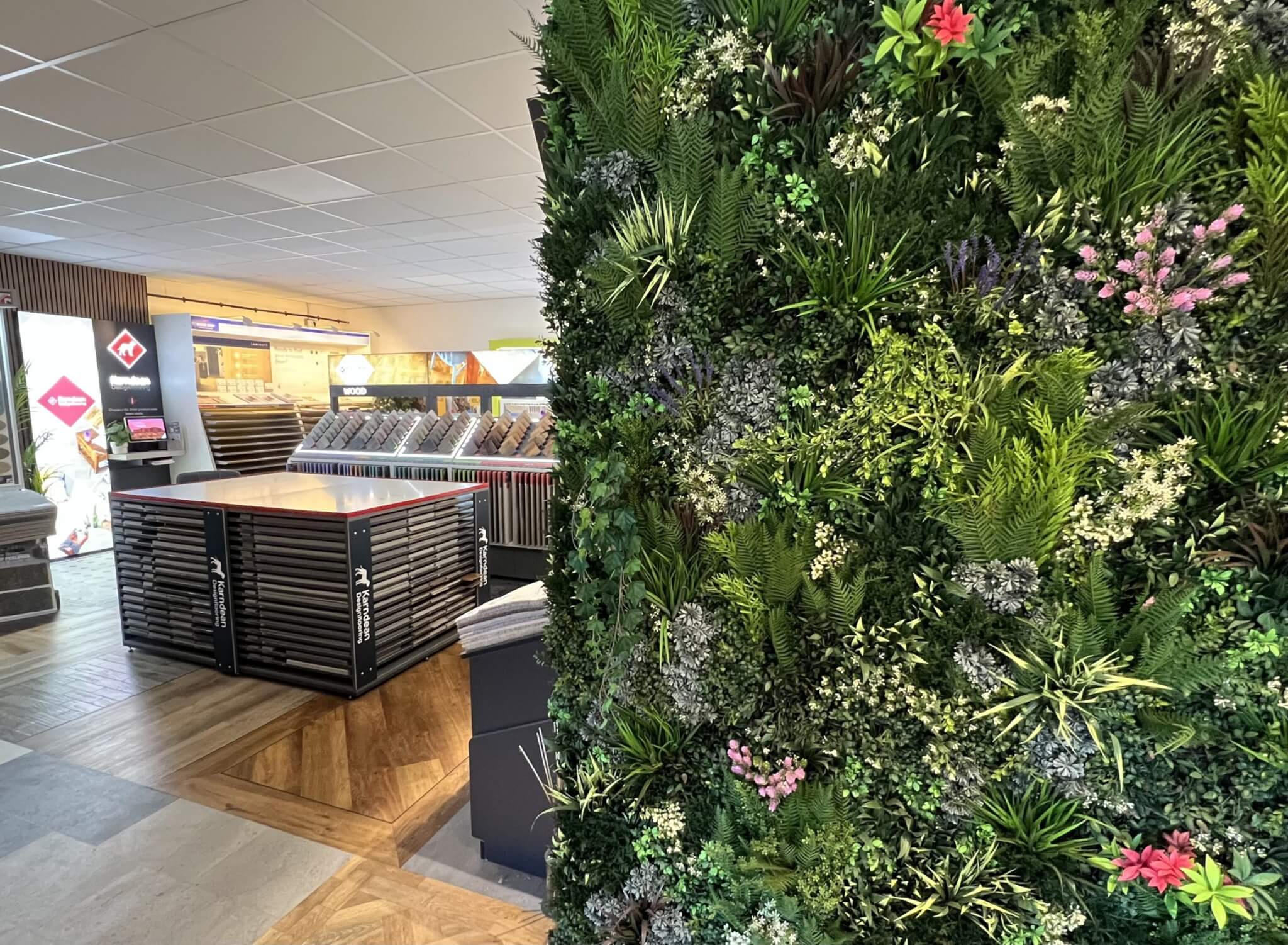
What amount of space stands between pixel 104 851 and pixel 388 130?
4.09m

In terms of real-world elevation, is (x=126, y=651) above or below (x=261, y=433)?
below

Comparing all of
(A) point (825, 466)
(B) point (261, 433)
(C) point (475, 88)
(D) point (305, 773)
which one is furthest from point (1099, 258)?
(B) point (261, 433)

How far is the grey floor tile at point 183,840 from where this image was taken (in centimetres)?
222

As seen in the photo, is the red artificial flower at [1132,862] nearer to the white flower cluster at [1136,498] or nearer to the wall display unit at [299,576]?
the white flower cluster at [1136,498]

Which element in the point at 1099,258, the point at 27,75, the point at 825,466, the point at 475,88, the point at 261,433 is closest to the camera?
the point at 1099,258

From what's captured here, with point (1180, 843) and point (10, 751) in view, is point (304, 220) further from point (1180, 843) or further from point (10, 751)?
point (1180, 843)

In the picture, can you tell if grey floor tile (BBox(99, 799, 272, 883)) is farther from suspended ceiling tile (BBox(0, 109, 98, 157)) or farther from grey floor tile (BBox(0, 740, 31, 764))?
suspended ceiling tile (BBox(0, 109, 98, 157))

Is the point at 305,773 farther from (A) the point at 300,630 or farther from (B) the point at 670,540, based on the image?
(B) the point at 670,540

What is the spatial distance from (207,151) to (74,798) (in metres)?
4.08

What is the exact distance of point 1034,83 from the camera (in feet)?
2.56

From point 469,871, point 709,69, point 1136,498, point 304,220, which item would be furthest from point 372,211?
point 1136,498

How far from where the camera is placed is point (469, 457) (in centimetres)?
606

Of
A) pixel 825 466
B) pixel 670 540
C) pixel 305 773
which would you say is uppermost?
pixel 825 466

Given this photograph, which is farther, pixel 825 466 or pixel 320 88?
pixel 320 88
